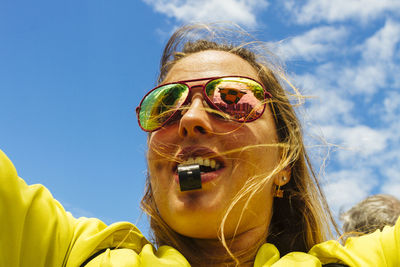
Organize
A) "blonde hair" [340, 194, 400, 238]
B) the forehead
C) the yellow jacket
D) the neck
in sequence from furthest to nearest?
"blonde hair" [340, 194, 400, 238], the forehead, the neck, the yellow jacket

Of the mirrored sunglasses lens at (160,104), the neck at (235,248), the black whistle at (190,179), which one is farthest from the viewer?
the mirrored sunglasses lens at (160,104)

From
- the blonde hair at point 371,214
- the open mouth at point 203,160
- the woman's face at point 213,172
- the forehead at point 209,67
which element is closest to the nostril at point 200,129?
the woman's face at point 213,172

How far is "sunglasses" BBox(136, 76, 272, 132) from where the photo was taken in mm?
2305

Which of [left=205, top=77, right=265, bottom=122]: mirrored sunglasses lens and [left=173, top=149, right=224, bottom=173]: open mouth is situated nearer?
[left=173, top=149, right=224, bottom=173]: open mouth

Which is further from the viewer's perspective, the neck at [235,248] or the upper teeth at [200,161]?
the neck at [235,248]

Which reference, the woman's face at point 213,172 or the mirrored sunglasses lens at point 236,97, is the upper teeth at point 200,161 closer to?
the woman's face at point 213,172

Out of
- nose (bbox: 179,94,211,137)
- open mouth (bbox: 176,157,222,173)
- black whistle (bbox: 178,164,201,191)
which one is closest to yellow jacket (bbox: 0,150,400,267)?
black whistle (bbox: 178,164,201,191)

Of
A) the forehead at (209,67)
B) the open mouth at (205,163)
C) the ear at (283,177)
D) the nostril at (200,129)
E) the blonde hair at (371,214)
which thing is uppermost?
the forehead at (209,67)

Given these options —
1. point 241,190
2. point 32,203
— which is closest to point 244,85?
point 241,190

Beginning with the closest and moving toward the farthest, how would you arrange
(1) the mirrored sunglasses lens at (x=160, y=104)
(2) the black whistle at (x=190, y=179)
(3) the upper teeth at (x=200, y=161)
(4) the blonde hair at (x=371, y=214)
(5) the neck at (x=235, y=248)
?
(2) the black whistle at (x=190, y=179) → (3) the upper teeth at (x=200, y=161) → (5) the neck at (x=235, y=248) → (1) the mirrored sunglasses lens at (x=160, y=104) → (4) the blonde hair at (x=371, y=214)

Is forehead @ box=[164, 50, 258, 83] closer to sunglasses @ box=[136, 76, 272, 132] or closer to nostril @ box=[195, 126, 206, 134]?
sunglasses @ box=[136, 76, 272, 132]

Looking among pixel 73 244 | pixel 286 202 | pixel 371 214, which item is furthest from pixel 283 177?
pixel 371 214

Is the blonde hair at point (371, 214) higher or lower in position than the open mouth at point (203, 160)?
lower

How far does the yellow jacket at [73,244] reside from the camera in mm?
1828
